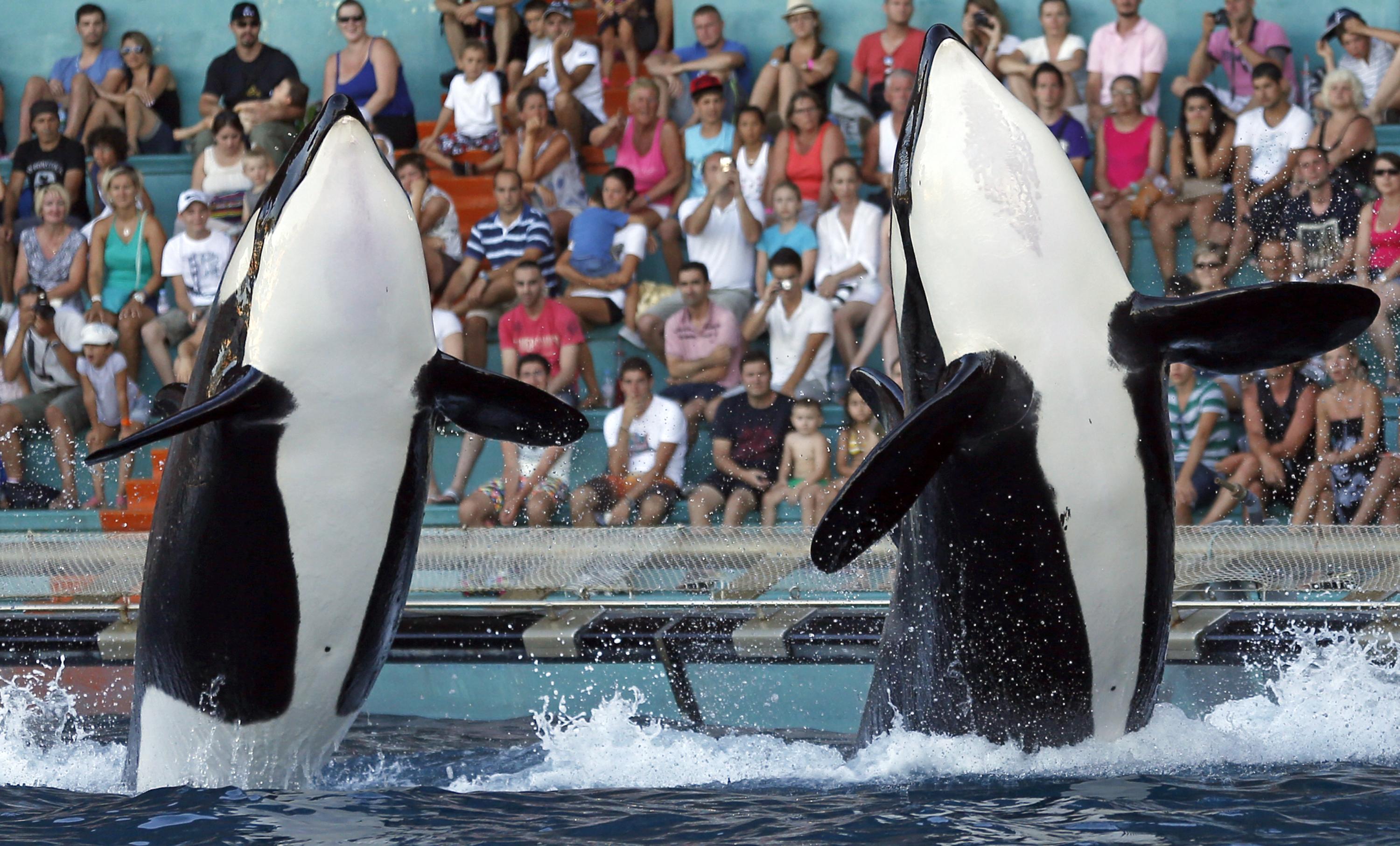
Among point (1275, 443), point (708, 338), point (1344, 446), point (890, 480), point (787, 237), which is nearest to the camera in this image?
point (890, 480)

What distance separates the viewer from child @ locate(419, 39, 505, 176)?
1581 centimetres

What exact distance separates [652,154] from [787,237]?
6.22 ft

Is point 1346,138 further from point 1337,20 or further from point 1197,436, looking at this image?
point 1197,436

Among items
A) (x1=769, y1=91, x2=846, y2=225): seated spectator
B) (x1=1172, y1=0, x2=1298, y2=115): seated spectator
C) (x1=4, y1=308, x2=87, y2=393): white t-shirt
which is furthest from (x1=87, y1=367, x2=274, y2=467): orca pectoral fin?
(x1=1172, y1=0, x2=1298, y2=115): seated spectator

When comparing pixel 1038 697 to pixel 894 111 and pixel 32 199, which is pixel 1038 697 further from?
pixel 32 199

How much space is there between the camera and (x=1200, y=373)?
10.9 m

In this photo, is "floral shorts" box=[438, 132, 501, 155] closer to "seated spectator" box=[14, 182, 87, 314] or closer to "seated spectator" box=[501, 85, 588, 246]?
"seated spectator" box=[501, 85, 588, 246]

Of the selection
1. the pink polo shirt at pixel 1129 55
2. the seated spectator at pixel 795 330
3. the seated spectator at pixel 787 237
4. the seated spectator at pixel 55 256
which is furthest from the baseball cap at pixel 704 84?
the seated spectator at pixel 55 256

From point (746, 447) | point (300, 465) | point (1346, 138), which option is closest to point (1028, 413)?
point (300, 465)

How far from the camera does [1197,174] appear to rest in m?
12.7

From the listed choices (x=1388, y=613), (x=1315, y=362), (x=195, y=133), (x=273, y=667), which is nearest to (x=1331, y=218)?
(x=1315, y=362)

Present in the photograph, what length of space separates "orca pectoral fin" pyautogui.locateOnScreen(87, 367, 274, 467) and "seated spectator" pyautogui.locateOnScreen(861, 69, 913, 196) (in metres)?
8.51

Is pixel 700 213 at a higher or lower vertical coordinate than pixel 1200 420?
higher

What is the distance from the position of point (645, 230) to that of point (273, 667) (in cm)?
845
